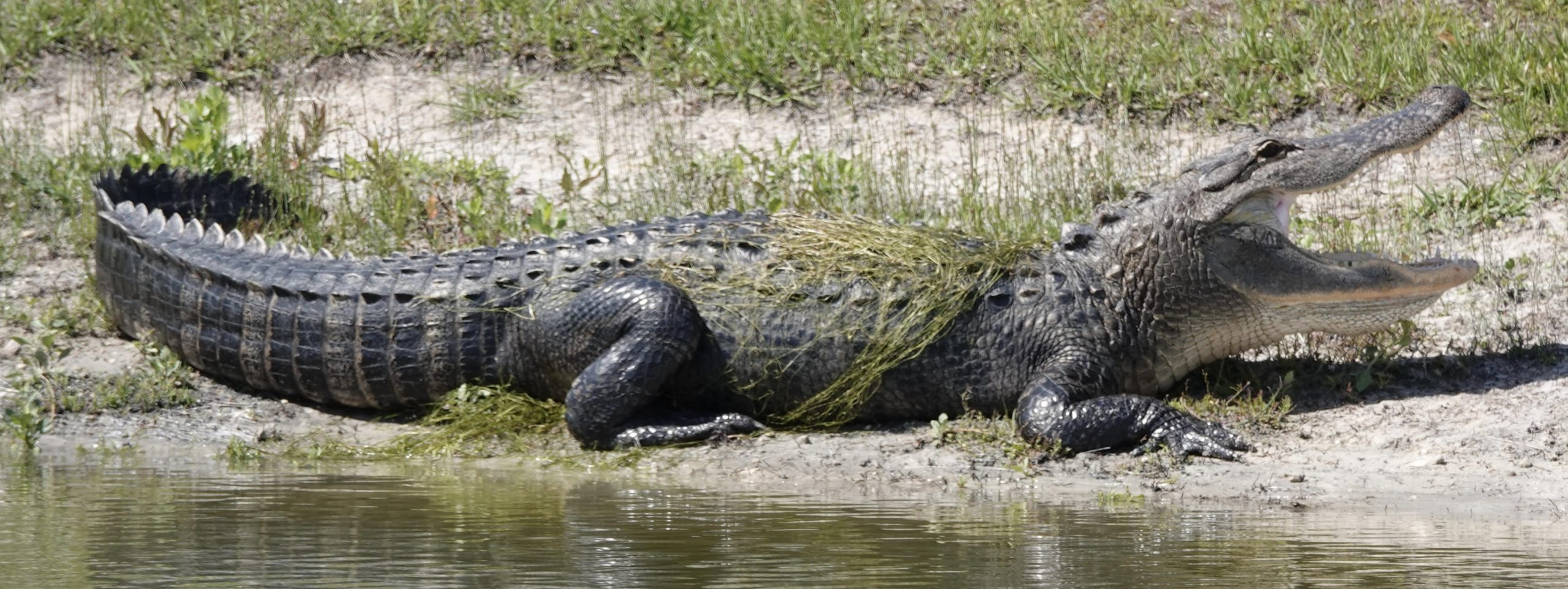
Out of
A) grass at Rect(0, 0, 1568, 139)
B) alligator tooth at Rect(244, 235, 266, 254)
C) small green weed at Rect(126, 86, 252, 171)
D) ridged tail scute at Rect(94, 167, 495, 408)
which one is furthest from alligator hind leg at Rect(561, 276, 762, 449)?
grass at Rect(0, 0, 1568, 139)

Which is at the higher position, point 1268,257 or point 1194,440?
point 1268,257

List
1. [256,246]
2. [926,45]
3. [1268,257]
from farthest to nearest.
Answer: [926,45] → [256,246] → [1268,257]

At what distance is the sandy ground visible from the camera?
527 centimetres

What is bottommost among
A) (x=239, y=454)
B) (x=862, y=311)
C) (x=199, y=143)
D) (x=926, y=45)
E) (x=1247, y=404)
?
(x=239, y=454)

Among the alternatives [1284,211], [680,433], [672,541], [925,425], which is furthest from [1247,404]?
[672,541]

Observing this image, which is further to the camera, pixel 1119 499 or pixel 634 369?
pixel 634 369

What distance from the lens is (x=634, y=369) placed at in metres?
5.95

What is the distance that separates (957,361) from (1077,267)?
1.84 ft

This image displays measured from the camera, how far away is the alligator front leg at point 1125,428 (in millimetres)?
5543

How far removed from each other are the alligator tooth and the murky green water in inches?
59.0

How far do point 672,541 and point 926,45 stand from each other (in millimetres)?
6056

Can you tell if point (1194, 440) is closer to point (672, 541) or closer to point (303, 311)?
point (672, 541)

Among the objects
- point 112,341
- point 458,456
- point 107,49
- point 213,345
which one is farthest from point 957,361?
point 107,49

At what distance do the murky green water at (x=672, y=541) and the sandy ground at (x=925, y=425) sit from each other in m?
0.43
